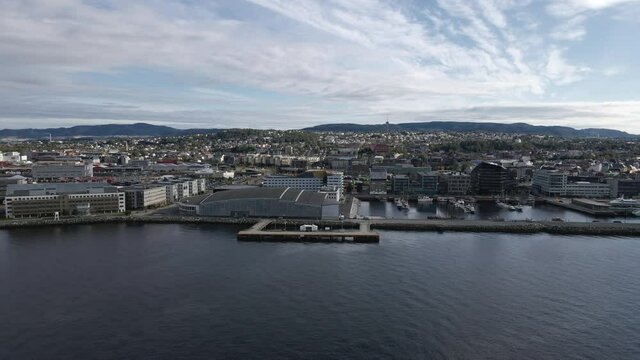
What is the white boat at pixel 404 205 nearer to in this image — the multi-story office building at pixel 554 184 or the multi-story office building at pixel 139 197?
the multi-story office building at pixel 554 184

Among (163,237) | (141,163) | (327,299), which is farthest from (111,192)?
(141,163)

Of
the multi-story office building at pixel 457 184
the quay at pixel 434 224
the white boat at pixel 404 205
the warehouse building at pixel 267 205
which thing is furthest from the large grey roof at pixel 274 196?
the multi-story office building at pixel 457 184

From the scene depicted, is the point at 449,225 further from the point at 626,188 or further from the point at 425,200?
the point at 626,188

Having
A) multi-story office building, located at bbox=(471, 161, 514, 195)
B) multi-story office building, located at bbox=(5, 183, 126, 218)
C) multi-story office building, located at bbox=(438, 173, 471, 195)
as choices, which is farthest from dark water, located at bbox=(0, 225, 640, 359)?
multi-story office building, located at bbox=(438, 173, 471, 195)

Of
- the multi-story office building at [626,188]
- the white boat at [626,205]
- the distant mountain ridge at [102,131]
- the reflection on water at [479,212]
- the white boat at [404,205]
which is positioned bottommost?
the reflection on water at [479,212]

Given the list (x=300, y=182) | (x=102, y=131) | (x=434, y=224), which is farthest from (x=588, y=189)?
(x=102, y=131)

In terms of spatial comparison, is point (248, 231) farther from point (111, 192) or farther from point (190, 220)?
point (111, 192)

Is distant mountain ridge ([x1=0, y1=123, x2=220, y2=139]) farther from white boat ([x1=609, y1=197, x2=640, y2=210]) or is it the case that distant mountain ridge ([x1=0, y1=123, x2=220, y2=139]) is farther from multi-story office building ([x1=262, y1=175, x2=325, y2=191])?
white boat ([x1=609, y1=197, x2=640, y2=210])
